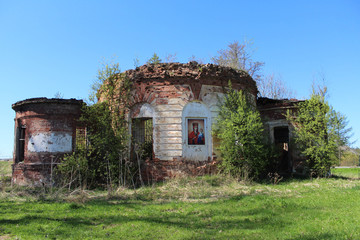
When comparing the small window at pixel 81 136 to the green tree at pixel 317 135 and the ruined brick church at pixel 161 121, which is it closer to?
the ruined brick church at pixel 161 121

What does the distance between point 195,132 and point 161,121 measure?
163cm

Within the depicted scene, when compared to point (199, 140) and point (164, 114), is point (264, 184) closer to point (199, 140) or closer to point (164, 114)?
point (199, 140)

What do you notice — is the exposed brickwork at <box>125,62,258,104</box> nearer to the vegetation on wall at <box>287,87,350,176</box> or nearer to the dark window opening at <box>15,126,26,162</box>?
the vegetation on wall at <box>287,87,350,176</box>

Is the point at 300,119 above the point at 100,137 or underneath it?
above

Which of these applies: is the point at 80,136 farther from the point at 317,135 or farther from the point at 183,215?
the point at 317,135

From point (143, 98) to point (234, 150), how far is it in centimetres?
479

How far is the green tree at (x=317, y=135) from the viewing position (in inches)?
541

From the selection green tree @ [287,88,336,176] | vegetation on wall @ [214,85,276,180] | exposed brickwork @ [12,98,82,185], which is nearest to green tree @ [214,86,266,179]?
vegetation on wall @ [214,85,276,180]

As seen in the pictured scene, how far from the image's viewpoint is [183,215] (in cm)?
698

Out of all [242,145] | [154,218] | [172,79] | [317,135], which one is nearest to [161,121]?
[172,79]

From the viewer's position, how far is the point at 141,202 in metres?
8.75

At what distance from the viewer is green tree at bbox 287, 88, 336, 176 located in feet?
45.1

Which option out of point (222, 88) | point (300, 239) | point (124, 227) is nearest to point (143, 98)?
point (222, 88)

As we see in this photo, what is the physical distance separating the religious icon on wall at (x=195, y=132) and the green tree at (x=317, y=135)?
17.3 feet
